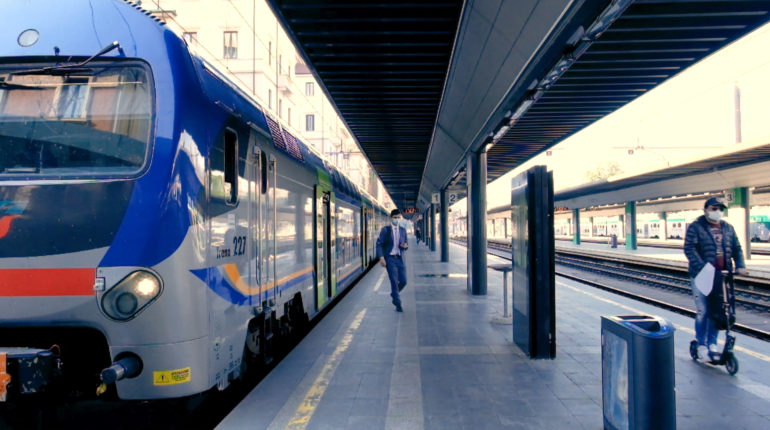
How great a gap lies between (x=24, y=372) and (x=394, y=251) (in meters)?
6.43

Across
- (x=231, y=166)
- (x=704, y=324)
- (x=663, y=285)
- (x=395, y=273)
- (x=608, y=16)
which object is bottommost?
(x=663, y=285)

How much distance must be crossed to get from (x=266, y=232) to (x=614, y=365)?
326cm

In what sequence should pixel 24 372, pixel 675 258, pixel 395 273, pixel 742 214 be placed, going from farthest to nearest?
pixel 742 214 → pixel 675 258 → pixel 395 273 → pixel 24 372

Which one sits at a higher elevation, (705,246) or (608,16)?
(608,16)

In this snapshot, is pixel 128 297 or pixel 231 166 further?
pixel 231 166

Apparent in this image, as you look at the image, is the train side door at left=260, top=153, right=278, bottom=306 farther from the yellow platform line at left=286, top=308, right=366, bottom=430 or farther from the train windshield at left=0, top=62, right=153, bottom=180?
the train windshield at left=0, top=62, right=153, bottom=180

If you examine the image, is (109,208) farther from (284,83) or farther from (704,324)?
(284,83)

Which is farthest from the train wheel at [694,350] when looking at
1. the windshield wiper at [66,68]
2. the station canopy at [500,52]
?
the windshield wiper at [66,68]

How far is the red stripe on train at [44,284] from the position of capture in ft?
10.0

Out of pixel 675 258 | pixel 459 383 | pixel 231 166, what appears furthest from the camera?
pixel 675 258

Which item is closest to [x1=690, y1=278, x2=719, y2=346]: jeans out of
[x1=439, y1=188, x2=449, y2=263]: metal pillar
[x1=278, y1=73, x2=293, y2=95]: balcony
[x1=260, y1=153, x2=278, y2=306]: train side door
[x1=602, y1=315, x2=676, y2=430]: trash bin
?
[x1=602, y1=315, x2=676, y2=430]: trash bin

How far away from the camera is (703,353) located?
5.30 m

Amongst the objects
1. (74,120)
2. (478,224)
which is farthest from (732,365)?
(478,224)

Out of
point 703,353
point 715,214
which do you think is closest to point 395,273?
point 703,353
